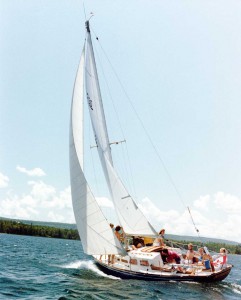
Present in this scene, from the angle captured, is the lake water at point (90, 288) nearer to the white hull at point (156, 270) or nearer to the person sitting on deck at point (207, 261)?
the white hull at point (156, 270)

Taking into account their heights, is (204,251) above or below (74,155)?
below

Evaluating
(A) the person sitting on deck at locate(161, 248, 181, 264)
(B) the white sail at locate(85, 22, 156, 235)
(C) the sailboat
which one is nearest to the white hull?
(C) the sailboat

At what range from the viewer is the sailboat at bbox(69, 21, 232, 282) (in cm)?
1766

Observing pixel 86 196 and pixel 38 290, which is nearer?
pixel 38 290

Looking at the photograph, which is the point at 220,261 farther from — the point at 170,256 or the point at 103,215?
the point at 103,215

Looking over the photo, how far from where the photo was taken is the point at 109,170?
2125cm

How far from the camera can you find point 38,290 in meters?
15.2

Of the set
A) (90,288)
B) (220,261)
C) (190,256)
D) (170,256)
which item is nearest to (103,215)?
(90,288)

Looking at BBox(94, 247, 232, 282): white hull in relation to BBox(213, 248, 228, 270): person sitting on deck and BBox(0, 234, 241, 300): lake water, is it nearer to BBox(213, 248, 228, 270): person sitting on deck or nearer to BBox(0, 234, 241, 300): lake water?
BBox(213, 248, 228, 270): person sitting on deck

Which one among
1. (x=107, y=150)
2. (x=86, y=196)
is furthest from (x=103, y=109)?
(x=86, y=196)

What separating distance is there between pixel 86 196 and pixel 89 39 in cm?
1085

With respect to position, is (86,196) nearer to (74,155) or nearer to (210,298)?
(74,155)

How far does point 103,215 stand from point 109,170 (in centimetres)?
431

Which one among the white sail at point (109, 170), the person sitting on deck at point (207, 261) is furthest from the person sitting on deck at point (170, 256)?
the person sitting on deck at point (207, 261)
